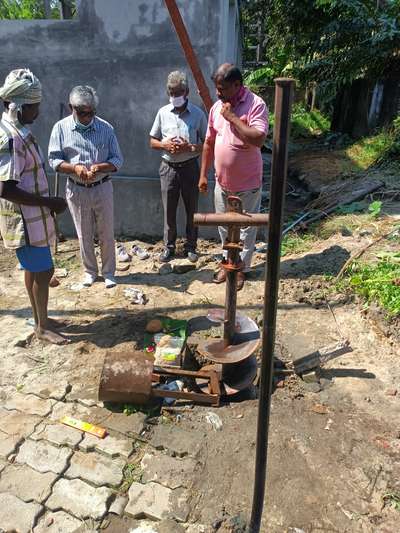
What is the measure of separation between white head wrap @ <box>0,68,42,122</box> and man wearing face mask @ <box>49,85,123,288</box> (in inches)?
32.3

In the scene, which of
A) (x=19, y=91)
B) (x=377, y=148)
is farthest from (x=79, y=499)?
(x=377, y=148)

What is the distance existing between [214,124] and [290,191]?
4.86 m

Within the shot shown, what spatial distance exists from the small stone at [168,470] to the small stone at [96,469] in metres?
0.16

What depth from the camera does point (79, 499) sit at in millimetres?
2455

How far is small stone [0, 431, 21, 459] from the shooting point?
8.96 feet

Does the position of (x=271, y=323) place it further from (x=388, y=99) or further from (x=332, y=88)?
(x=332, y=88)

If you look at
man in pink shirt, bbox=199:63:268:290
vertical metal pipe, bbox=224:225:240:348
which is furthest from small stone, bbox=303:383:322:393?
man in pink shirt, bbox=199:63:268:290

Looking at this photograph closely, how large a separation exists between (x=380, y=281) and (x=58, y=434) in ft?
10.2

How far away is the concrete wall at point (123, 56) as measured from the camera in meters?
5.08

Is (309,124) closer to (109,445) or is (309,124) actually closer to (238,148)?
(238,148)

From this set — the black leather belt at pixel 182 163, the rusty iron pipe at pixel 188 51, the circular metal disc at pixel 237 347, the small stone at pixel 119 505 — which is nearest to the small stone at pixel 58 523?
the small stone at pixel 119 505

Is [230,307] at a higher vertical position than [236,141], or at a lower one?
lower

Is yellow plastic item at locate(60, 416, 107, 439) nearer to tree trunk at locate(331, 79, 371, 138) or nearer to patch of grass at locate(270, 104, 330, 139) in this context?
tree trunk at locate(331, 79, 371, 138)

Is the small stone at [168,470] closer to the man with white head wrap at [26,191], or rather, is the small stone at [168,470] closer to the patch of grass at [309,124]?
the man with white head wrap at [26,191]
